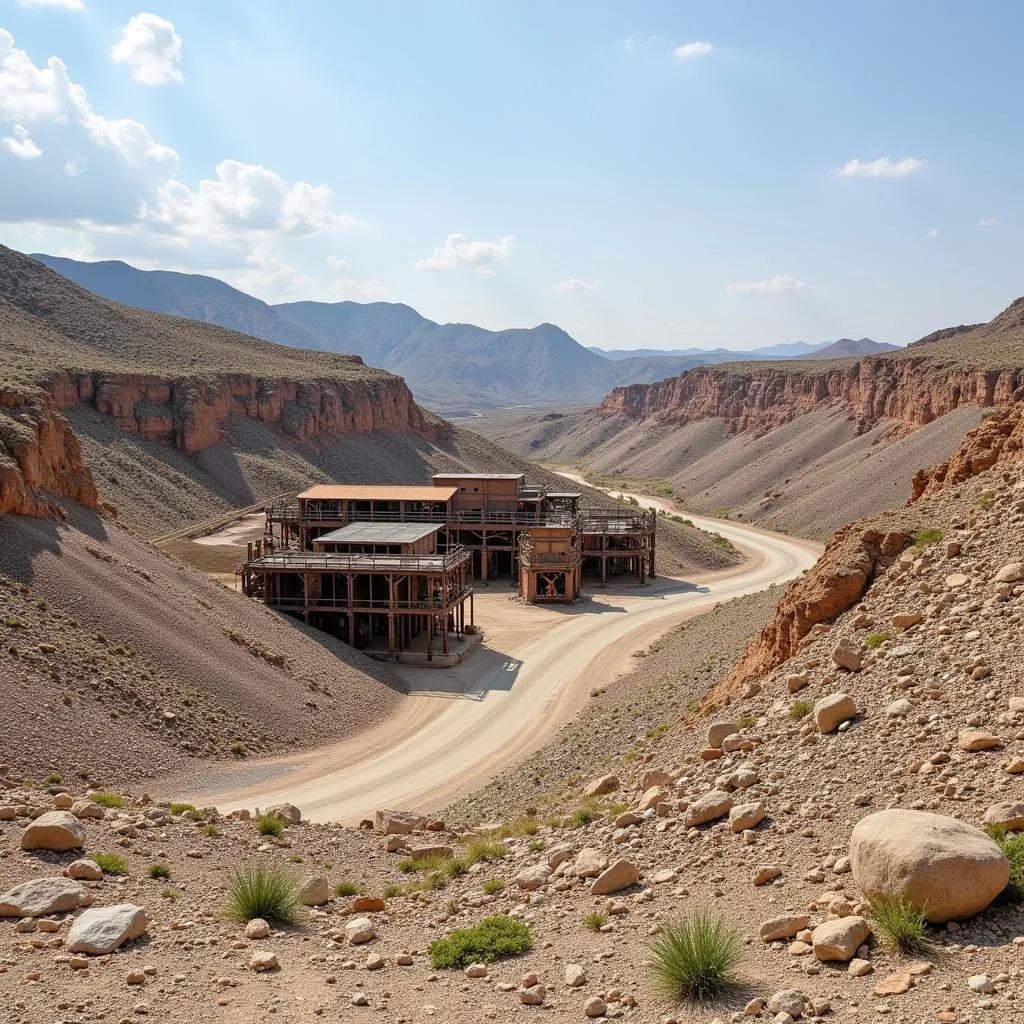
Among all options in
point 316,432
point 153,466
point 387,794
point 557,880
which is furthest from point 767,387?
point 557,880

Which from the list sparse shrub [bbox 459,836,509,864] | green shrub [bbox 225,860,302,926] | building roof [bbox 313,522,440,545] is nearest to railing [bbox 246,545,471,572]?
building roof [bbox 313,522,440,545]

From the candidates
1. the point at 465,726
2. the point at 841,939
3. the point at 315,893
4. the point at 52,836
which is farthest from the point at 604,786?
the point at 465,726

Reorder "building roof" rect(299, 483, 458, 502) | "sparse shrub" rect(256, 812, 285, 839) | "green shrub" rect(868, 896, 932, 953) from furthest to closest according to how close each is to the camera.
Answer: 1. "building roof" rect(299, 483, 458, 502)
2. "sparse shrub" rect(256, 812, 285, 839)
3. "green shrub" rect(868, 896, 932, 953)

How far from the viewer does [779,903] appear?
10.5 metres

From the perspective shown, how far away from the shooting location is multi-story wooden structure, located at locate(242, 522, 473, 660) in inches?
1505

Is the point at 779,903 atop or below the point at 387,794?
atop

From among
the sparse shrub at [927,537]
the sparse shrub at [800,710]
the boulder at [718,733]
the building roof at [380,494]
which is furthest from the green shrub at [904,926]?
the building roof at [380,494]

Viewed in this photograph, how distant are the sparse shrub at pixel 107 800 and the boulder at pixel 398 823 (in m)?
4.75

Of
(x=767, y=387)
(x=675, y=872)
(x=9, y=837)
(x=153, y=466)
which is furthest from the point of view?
(x=767, y=387)

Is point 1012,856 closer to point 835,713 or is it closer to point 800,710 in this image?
point 835,713

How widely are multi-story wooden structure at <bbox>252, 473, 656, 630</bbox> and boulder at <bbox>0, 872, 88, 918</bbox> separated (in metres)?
27.6

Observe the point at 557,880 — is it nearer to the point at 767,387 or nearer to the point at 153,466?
the point at 153,466

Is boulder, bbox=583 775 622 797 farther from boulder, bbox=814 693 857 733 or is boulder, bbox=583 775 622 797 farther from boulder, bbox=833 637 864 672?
boulder, bbox=814 693 857 733

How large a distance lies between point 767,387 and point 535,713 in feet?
361
